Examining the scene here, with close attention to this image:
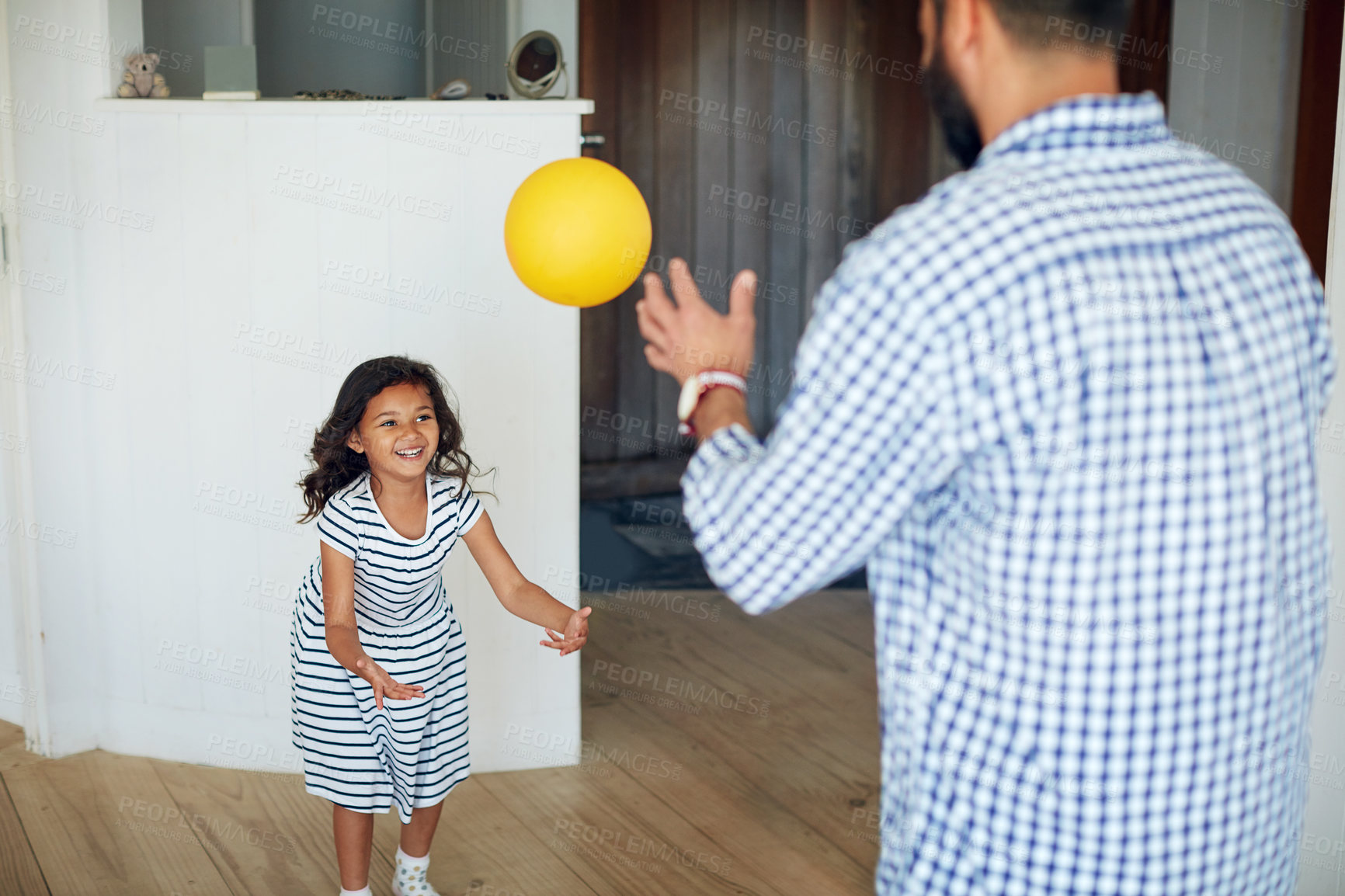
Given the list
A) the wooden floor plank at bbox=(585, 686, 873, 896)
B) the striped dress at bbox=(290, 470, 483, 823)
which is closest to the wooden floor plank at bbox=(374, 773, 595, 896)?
the striped dress at bbox=(290, 470, 483, 823)

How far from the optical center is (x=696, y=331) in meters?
1.16

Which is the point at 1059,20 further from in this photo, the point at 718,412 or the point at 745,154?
the point at 745,154

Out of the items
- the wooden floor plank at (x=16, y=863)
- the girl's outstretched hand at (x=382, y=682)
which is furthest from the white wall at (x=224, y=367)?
the girl's outstretched hand at (x=382, y=682)

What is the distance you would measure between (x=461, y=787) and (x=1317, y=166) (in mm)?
2487

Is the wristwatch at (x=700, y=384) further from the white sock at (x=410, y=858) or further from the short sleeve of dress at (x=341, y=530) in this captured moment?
the white sock at (x=410, y=858)

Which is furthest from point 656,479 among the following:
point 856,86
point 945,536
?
point 945,536

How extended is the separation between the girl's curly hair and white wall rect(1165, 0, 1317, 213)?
226 centimetres

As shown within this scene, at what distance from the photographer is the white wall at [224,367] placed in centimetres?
252

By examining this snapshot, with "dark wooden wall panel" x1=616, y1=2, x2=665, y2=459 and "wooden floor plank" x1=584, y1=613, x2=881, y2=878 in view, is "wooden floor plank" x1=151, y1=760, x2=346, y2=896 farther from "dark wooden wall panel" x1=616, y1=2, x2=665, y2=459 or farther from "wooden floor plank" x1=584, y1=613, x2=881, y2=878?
"dark wooden wall panel" x1=616, y1=2, x2=665, y2=459

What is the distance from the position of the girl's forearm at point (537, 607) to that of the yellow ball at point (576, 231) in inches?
20.3

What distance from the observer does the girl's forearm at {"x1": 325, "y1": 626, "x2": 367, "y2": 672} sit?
1938 mm

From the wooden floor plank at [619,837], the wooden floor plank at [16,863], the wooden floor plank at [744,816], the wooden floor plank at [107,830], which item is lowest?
the wooden floor plank at [744,816]

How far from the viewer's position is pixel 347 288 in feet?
8.40

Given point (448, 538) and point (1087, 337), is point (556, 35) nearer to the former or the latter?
point (448, 538)
